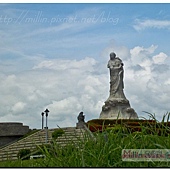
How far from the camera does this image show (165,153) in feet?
14.2

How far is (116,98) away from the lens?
2645cm

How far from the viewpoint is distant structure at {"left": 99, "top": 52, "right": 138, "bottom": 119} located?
2612 cm

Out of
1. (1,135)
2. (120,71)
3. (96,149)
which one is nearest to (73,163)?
(96,149)

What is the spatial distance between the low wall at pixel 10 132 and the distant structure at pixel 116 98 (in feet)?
16.3

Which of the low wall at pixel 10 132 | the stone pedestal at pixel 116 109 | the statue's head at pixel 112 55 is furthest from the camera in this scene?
the statue's head at pixel 112 55

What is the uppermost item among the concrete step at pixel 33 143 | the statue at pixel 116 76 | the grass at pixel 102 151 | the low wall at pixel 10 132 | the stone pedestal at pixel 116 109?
the statue at pixel 116 76

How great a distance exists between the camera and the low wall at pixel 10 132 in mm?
24953

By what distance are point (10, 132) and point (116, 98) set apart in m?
6.79

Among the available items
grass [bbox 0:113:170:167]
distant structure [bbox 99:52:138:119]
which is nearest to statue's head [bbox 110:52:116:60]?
distant structure [bbox 99:52:138:119]

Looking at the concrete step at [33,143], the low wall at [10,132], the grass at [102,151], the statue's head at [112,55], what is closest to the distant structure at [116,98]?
the statue's head at [112,55]

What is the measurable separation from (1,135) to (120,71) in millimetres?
8327

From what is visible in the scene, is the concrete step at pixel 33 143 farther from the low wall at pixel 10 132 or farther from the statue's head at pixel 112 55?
the statue's head at pixel 112 55

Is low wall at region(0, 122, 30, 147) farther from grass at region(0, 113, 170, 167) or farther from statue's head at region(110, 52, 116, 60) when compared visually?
grass at region(0, 113, 170, 167)

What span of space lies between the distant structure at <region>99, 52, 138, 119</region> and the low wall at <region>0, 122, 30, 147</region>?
4971 millimetres
